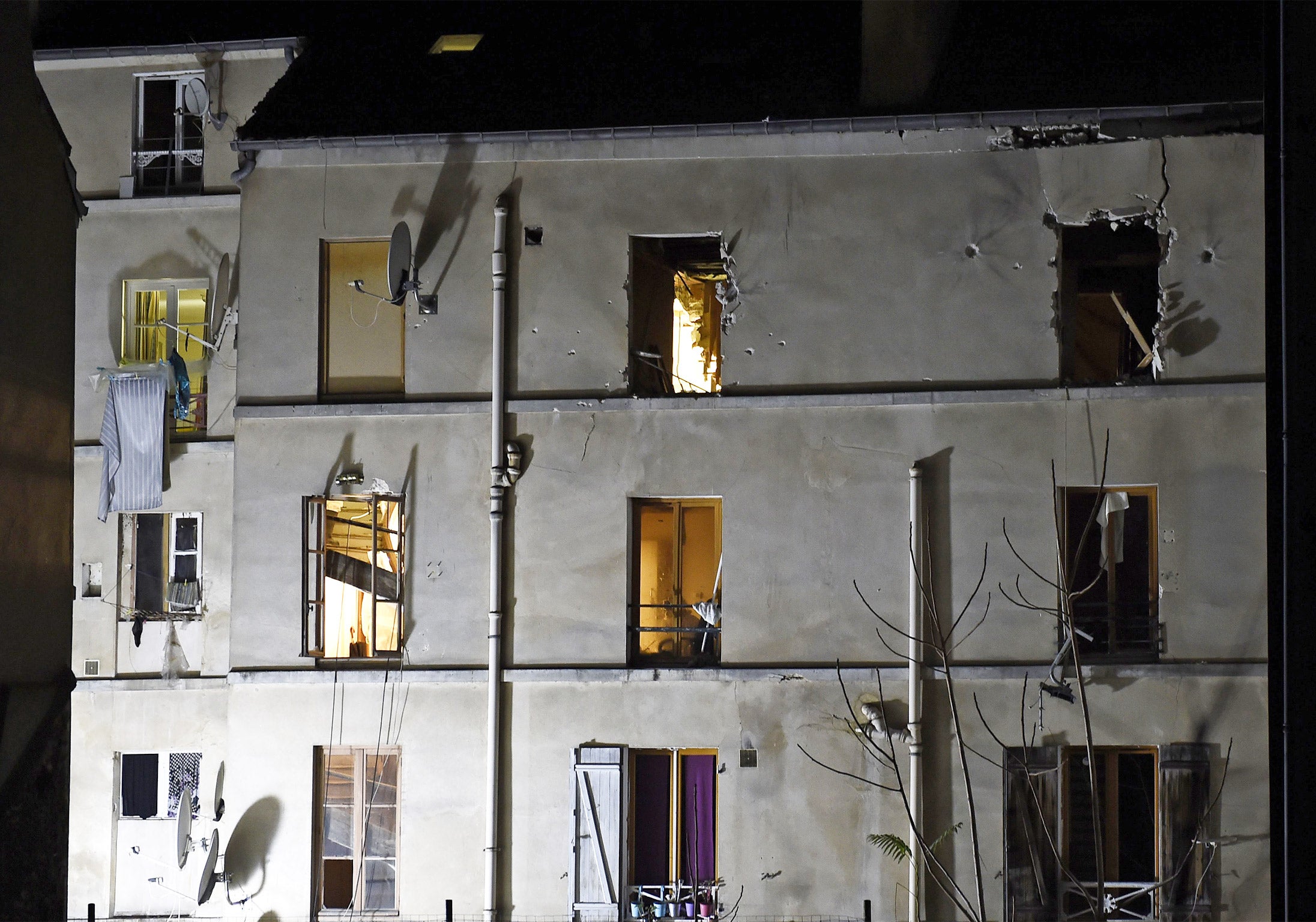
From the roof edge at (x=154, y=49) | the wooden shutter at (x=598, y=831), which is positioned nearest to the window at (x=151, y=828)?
the wooden shutter at (x=598, y=831)

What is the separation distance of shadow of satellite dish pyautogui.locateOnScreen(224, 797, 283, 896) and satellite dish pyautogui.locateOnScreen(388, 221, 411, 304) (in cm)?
554

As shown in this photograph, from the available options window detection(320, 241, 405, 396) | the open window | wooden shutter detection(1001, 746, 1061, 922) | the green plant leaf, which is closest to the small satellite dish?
window detection(320, 241, 405, 396)

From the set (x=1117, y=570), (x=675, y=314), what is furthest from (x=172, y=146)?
(x=1117, y=570)

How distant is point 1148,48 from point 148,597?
14415mm

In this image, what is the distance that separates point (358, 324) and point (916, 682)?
7.18 metres

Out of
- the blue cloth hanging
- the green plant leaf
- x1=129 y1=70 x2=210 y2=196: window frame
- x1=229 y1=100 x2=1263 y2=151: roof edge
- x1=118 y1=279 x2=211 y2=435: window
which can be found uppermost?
x1=129 y1=70 x2=210 y2=196: window frame

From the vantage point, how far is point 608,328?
485 inches

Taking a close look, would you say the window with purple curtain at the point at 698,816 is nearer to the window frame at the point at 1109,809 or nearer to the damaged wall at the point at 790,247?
the window frame at the point at 1109,809

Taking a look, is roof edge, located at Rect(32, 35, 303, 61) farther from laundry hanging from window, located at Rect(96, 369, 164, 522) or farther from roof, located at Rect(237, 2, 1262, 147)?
laundry hanging from window, located at Rect(96, 369, 164, 522)

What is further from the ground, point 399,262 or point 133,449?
point 399,262

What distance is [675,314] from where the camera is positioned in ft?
51.8

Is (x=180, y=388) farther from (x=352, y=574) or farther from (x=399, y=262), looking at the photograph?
(x=399, y=262)

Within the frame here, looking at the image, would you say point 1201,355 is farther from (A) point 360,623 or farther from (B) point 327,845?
(B) point 327,845

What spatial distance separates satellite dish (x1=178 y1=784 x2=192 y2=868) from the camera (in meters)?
12.9
